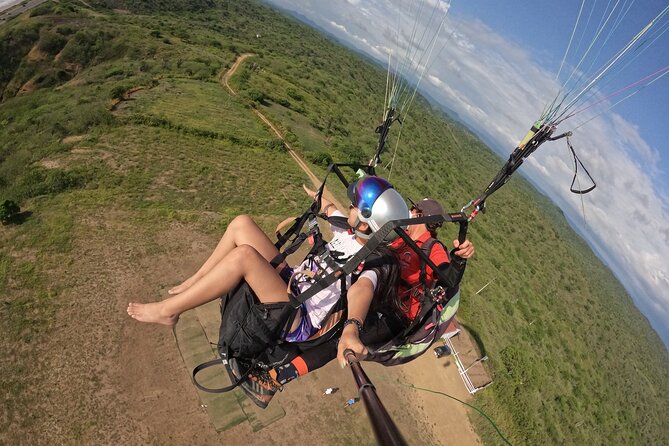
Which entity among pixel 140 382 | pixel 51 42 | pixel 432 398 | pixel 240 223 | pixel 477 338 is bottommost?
pixel 51 42

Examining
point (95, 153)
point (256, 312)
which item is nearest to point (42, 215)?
point (95, 153)

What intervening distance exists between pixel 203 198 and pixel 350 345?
11.1m

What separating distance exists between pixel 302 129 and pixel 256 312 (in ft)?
78.3

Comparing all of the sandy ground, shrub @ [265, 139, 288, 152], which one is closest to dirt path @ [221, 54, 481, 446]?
the sandy ground

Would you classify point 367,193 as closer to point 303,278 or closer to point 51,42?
point 303,278

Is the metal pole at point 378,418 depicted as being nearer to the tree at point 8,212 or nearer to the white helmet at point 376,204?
the white helmet at point 376,204

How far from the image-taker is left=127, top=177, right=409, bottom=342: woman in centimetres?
354

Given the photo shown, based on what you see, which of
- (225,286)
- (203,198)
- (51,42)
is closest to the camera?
(225,286)

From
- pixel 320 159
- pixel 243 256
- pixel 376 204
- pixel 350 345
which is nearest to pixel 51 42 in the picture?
pixel 320 159

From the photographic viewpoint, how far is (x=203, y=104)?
2175cm

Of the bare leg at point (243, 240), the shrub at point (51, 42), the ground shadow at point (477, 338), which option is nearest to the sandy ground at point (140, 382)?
the ground shadow at point (477, 338)

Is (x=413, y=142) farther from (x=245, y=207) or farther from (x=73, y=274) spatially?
(x=73, y=274)

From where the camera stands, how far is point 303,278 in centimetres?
373

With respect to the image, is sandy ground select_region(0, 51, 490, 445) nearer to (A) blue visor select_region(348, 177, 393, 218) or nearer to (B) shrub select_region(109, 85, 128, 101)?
(A) blue visor select_region(348, 177, 393, 218)
